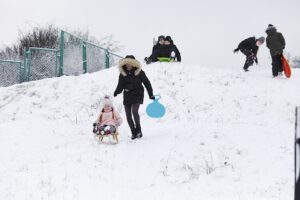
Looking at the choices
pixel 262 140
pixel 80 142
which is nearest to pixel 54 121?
pixel 80 142

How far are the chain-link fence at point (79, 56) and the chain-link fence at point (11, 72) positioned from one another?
10.9 ft

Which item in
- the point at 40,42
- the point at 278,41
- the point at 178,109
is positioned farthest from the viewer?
the point at 40,42

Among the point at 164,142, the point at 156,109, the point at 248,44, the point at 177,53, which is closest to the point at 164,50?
the point at 177,53

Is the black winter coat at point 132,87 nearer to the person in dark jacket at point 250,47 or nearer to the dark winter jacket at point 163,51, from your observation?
the dark winter jacket at point 163,51

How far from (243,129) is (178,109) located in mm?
2851

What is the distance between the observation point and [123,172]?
28.1 feet

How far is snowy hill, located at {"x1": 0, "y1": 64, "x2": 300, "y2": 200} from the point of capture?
7695 millimetres

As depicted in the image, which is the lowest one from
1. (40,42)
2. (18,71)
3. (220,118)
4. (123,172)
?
(123,172)

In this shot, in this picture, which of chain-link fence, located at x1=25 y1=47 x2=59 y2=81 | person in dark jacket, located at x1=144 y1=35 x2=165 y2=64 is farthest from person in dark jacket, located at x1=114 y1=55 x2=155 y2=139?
chain-link fence, located at x1=25 y1=47 x2=59 y2=81

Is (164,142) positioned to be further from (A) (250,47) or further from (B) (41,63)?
(B) (41,63)

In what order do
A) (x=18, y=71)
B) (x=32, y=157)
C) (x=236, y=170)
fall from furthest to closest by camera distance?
(x=18, y=71) < (x=32, y=157) < (x=236, y=170)

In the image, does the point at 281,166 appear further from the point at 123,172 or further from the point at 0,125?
the point at 0,125

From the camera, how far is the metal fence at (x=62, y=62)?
64.6ft

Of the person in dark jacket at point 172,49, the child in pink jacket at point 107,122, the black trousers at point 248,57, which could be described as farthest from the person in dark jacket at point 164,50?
the child in pink jacket at point 107,122
